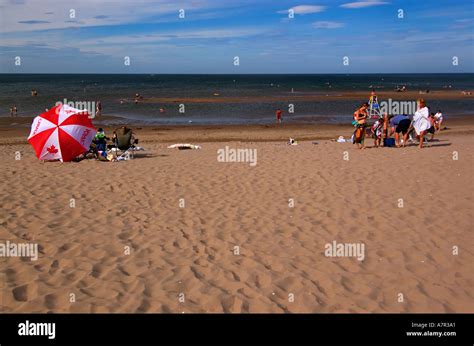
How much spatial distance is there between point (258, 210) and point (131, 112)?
32825 mm

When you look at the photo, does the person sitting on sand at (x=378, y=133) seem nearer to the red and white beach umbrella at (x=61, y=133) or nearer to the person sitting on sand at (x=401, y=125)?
the person sitting on sand at (x=401, y=125)

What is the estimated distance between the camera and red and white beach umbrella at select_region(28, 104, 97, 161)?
11.8 metres

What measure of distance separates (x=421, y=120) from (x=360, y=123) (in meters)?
1.96

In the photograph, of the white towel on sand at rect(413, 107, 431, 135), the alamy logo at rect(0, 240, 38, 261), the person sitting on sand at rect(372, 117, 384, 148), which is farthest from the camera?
the person sitting on sand at rect(372, 117, 384, 148)

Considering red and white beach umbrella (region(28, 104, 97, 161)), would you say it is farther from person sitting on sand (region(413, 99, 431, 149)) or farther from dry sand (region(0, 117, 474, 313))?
person sitting on sand (region(413, 99, 431, 149))

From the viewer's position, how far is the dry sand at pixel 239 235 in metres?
4.98

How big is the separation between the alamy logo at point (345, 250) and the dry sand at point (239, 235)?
0.34 ft

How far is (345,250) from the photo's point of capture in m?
6.28

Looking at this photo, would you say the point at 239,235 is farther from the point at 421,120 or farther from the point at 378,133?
the point at 378,133

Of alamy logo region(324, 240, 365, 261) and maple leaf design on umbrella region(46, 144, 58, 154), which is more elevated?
maple leaf design on umbrella region(46, 144, 58, 154)
